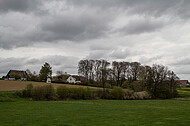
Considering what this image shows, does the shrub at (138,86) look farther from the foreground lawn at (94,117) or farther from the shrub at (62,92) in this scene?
the foreground lawn at (94,117)

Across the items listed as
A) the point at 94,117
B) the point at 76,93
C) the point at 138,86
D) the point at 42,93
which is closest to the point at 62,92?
the point at 76,93

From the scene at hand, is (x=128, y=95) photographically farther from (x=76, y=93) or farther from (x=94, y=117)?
(x=94, y=117)

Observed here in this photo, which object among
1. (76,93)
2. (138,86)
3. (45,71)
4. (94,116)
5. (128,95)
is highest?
(45,71)

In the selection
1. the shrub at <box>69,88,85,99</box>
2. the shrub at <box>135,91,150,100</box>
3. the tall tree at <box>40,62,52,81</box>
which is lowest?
the shrub at <box>135,91,150,100</box>

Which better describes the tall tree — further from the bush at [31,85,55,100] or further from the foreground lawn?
the foreground lawn

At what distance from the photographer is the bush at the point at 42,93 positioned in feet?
130

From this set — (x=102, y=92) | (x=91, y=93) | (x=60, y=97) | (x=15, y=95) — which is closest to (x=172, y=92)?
(x=102, y=92)

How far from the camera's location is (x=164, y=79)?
209 feet

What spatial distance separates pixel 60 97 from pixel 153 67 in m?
36.2

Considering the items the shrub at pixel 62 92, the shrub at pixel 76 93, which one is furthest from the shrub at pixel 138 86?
the shrub at pixel 62 92

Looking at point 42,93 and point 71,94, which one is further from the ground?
point 42,93

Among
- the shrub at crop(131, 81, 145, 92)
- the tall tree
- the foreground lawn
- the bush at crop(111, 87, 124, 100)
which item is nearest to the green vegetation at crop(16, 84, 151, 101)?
the bush at crop(111, 87, 124, 100)

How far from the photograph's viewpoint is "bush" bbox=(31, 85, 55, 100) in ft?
130

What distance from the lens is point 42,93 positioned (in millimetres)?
39969
